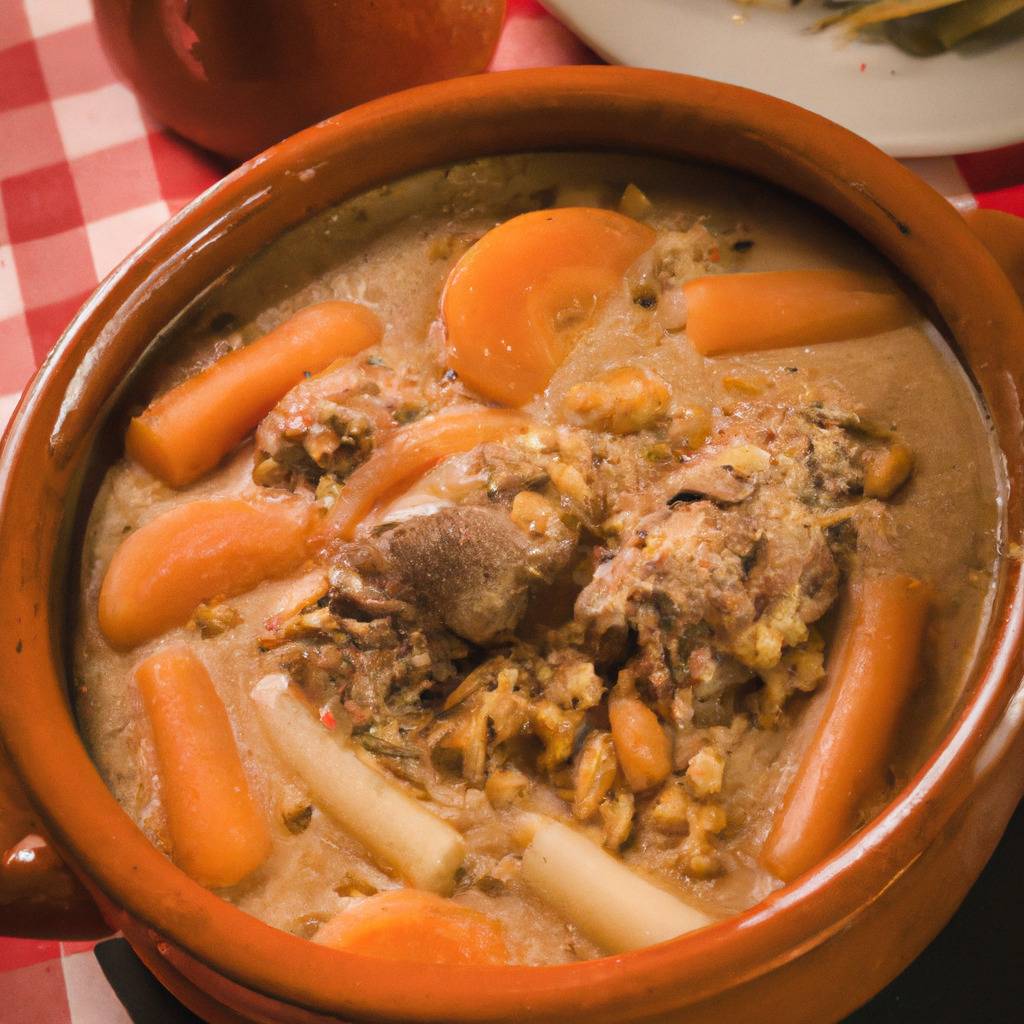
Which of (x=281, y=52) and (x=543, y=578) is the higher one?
(x=281, y=52)

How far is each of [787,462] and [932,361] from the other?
0.23 m

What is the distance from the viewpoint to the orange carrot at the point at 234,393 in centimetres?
139

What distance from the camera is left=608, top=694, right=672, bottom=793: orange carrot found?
3.77ft

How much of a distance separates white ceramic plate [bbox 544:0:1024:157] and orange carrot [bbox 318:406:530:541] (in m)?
0.88

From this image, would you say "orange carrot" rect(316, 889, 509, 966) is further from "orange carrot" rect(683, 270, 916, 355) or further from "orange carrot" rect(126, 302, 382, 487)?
"orange carrot" rect(683, 270, 916, 355)

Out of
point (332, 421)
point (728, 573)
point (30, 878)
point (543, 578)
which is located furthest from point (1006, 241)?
point (30, 878)

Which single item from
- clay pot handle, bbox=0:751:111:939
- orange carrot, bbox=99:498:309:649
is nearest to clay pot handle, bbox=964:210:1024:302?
orange carrot, bbox=99:498:309:649

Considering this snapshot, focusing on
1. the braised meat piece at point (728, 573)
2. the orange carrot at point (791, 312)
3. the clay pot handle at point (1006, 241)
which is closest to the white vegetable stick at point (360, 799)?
the braised meat piece at point (728, 573)

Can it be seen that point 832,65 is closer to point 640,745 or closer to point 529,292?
point 529,292

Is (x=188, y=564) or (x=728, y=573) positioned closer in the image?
(x=728, y=573)

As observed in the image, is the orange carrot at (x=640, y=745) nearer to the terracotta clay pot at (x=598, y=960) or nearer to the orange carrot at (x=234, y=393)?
the terracotta clay pot at (x=598, y=960)

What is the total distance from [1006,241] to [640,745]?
2.25ft

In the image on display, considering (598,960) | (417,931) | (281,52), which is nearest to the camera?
(598,960)

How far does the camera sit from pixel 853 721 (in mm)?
1133
